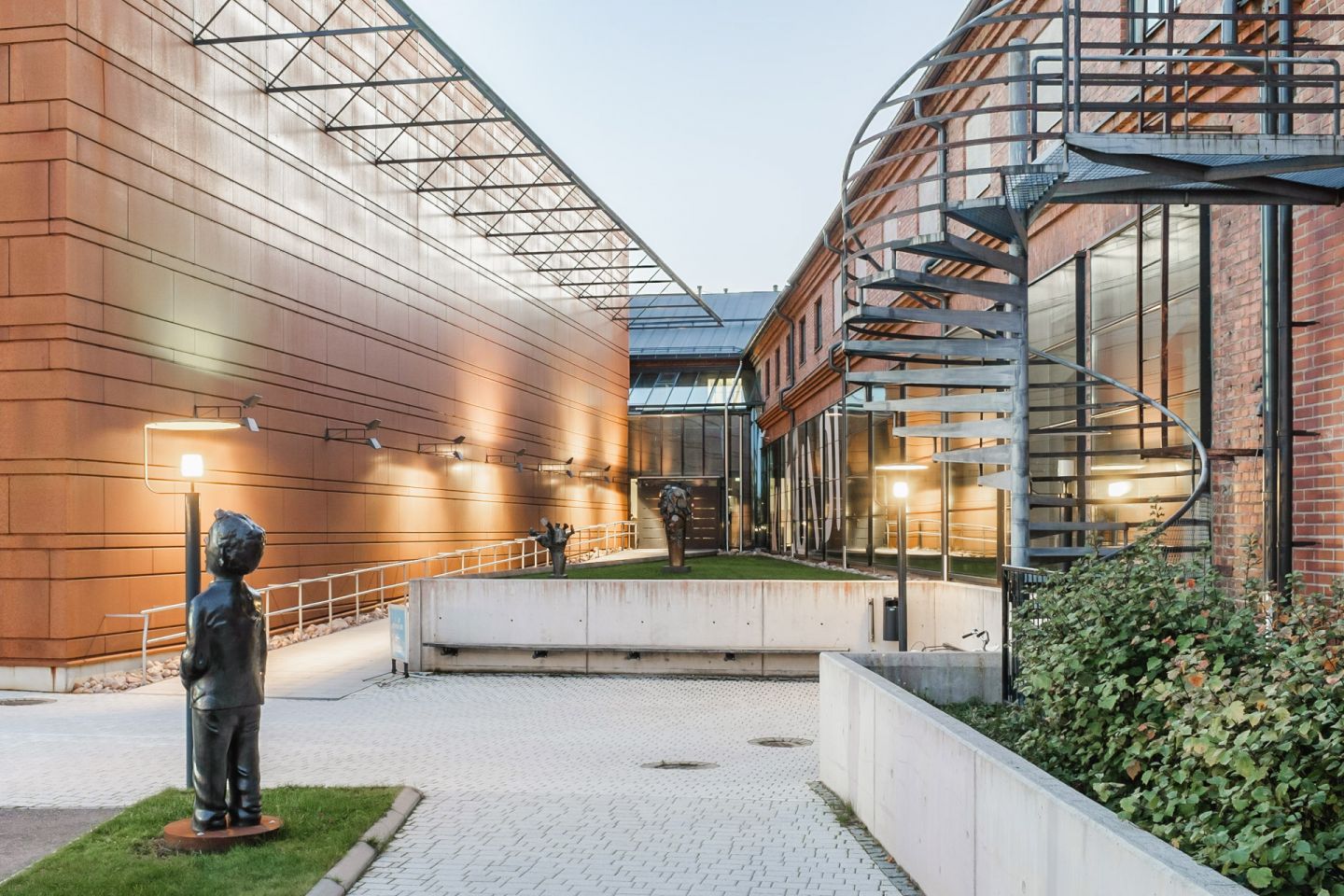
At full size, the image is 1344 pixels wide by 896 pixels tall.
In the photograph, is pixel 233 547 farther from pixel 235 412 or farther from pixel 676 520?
pixel 676 520

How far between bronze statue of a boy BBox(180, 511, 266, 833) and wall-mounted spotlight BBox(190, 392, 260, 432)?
11832 mm

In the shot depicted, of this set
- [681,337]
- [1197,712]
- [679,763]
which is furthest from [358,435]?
[681,337]

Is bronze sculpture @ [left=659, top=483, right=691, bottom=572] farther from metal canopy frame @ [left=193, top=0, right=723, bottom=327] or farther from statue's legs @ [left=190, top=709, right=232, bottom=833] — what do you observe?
statue's legs @ [left=190, top=709, right=232, bottom=833]

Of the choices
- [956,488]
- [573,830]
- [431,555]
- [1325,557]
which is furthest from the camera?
[431,555]

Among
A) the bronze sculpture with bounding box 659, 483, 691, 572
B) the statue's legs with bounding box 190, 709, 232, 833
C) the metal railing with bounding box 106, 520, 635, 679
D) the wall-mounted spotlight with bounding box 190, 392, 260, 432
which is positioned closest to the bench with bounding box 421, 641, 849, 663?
the metal railing with bounding box 106, 520, 635, 679

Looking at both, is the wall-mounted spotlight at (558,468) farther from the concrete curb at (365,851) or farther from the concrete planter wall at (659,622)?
the concrete curb at (365,851)

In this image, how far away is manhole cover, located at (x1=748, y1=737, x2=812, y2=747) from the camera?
12.3 meters

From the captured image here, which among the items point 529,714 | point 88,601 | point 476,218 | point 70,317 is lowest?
point 529,714

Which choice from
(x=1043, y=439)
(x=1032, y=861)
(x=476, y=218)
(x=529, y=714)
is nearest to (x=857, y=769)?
(x=1032, y=861)

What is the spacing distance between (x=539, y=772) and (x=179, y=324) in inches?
415

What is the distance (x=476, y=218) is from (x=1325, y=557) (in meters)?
25.5

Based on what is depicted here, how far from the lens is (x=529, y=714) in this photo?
14258 mm

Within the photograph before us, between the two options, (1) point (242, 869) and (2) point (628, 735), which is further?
(2) point (628, 735)

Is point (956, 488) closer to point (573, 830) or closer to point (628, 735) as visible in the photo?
point (628, 735)
